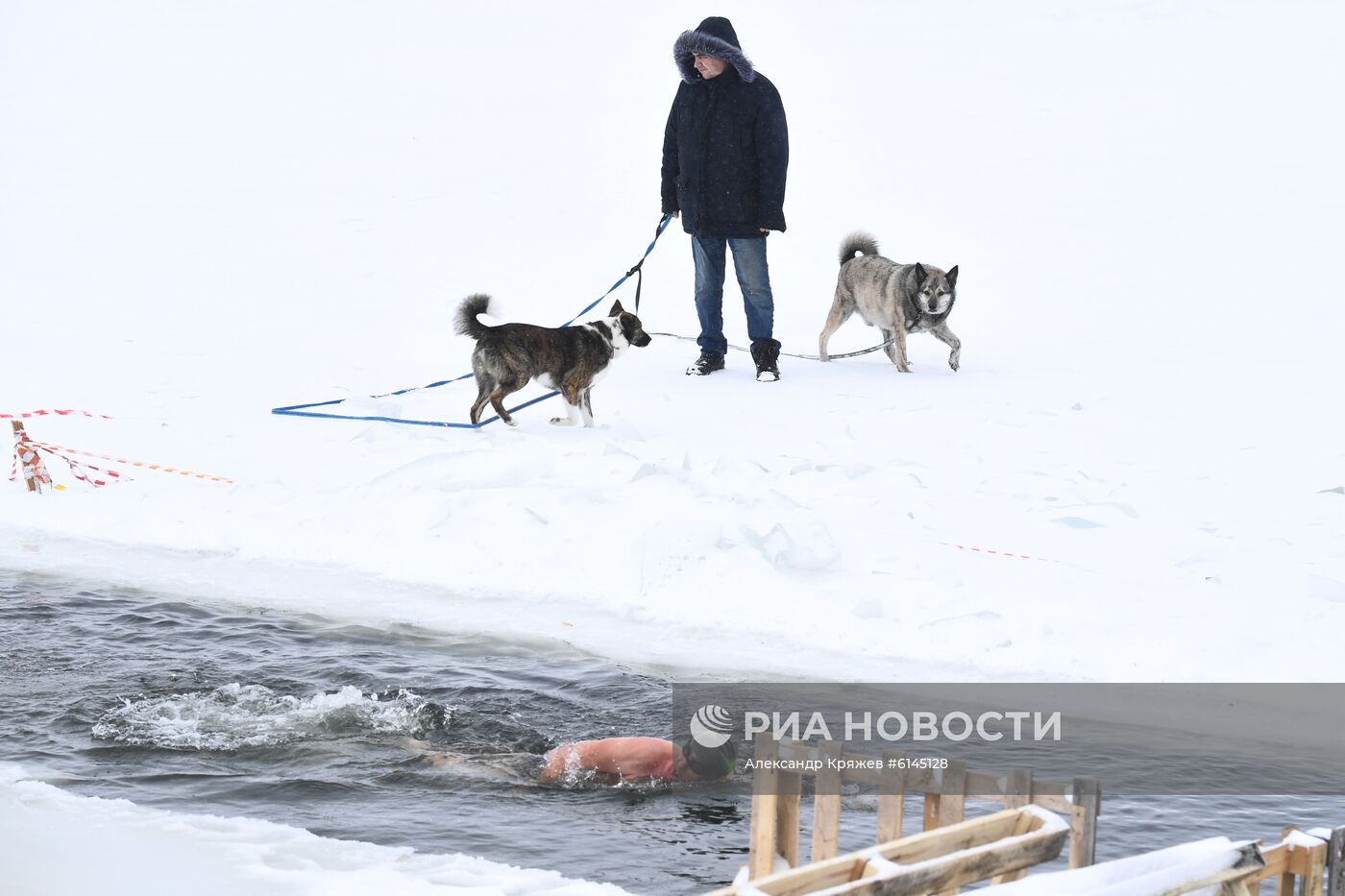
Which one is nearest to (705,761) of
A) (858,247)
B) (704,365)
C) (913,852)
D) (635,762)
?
(635,762)

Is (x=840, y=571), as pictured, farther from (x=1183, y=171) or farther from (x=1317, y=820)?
(x=1183, y=171)

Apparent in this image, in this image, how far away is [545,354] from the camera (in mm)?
8266

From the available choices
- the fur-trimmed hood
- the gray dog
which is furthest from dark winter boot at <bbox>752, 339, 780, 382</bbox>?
the fur-trimmed hood

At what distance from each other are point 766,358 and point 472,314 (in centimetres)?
242

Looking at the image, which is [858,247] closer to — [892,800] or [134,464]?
[134,464]

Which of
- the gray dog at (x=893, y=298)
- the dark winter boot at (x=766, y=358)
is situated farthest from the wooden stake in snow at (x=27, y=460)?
the gray dog at (x=893, y=298)

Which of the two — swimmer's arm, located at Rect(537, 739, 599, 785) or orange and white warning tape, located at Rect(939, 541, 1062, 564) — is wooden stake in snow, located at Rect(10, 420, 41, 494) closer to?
swimmer's arm, located at Rect(537, 739, 599, 785)

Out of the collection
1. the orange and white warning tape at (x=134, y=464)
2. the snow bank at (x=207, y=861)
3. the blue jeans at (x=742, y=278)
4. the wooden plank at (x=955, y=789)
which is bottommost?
the snow bank at (x=207, y=861)

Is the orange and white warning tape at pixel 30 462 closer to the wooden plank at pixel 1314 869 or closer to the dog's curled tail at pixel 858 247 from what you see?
the dog's curled tail at pixel 858 247

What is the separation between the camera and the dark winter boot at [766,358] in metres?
9.68

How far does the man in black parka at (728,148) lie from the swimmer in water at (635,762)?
4709 millimetres

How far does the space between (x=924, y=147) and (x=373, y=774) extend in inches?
563

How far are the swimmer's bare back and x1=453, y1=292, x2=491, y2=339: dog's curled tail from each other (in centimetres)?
364

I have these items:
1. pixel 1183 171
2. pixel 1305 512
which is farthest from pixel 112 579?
pixel 1183 171
